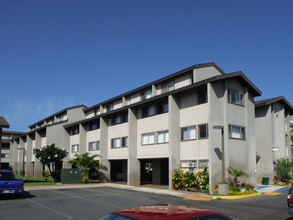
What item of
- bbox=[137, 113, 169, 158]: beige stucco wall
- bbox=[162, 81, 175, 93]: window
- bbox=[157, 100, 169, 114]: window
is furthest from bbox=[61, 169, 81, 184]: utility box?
bbox=[162, 81, 175, 93]: window

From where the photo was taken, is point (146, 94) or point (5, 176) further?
point (146, 94)

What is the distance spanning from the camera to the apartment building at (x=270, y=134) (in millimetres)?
29797

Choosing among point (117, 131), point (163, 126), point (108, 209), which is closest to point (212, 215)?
point (108, 209)

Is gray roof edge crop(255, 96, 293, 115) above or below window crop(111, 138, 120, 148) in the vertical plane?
above

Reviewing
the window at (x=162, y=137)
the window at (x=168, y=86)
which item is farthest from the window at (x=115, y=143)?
the window at (x=168, y=86)

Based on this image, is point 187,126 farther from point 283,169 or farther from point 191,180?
point 283,169

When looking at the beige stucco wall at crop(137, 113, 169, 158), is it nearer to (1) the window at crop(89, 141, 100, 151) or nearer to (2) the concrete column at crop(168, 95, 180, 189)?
(2) the concrete column at crop(168, 95, 180, 189)

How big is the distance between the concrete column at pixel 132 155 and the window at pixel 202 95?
26.8 ft

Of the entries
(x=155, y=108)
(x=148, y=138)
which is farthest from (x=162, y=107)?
(x=148, y=138)

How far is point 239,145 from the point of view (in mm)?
23828

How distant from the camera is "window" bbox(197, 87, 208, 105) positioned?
23.6 metres

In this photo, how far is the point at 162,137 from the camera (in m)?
26.7

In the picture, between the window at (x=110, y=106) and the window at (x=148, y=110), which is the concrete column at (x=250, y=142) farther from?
the window at (x=110, y=106)

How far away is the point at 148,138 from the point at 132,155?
2486 mm
